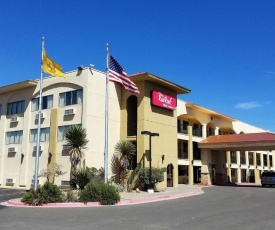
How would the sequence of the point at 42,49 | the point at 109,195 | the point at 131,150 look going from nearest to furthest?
the point at 109,195 < the point at 42,49 < the point at 131,150

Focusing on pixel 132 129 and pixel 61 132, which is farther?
pixel 132 129

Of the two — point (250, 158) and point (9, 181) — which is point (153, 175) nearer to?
point (9, 181)

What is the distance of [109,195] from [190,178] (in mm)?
23866

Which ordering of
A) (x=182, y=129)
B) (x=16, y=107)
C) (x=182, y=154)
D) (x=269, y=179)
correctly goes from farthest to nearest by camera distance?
(x=182, y=154) < (x=182, y=129) < (x=269, y=179) < (x=16, y=107)

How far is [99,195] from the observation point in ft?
66.5

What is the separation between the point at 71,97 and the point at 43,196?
47.2 feet

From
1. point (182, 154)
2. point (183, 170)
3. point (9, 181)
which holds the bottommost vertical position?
point (9, 181)

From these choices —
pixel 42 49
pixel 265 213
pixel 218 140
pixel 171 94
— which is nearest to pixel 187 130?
pixel 218 140

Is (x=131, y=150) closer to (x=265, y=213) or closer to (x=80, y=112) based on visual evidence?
(x=80, y=112)

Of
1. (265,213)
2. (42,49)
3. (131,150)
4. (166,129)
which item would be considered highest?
(42,49)

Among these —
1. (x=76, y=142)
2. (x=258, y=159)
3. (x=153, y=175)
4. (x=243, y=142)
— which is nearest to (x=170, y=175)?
(x=153, y=175)

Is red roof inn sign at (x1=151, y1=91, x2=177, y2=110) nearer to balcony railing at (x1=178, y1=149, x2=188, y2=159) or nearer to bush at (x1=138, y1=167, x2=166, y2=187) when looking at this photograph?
bush at (x1=138, y1=167, x2=166, y2=187)

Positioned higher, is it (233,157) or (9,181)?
(233,157)

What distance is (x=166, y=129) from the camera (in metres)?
35.5
